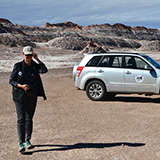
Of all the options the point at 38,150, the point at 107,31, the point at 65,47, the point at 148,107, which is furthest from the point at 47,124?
the point at 107,31

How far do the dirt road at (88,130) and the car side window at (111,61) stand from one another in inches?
51.6

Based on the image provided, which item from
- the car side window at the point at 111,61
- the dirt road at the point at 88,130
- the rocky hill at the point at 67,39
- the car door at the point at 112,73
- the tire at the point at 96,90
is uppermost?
the rocky hill at the point at 67,39

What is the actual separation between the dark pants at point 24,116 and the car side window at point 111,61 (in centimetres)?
616

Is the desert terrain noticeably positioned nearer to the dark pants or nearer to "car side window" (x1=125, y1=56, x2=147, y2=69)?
the dark pants

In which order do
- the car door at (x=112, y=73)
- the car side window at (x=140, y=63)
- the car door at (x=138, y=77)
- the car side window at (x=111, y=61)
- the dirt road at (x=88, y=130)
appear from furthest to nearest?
the car side window at (x=111, y=61), the car door at (x=112, y=73), the car side window at (x=140, y=63), the car door at (x=138, y=77), the dirt road at (x=88, y=130)

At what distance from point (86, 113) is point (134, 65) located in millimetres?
2824

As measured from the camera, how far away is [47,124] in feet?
28.0

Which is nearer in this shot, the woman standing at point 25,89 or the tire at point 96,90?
the woman standing at point 25,89

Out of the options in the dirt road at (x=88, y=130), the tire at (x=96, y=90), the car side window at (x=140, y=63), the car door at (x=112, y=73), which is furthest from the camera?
the tire at (x=96, y=90)

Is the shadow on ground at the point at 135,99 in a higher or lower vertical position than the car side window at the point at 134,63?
lower

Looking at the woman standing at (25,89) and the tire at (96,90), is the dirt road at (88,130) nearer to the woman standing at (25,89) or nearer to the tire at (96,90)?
the tire at (96,90)

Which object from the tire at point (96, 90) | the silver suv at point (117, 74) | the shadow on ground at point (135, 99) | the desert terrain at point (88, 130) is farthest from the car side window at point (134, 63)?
the shadow on ground at point (135, 99)

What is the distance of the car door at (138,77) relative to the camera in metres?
11.4

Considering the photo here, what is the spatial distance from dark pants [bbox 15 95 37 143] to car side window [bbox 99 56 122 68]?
6.16 m
